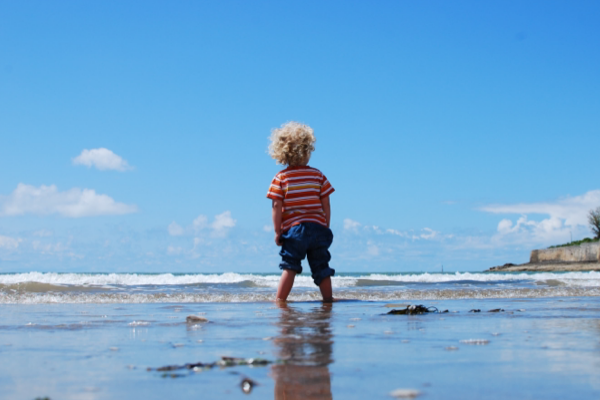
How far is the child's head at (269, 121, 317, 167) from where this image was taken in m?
5.64

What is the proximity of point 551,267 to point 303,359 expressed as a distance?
59995mm

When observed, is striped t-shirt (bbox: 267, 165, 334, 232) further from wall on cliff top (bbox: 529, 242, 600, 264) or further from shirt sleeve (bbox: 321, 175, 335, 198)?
wall on cliff top (bbox: 529, 242, 600, 264)

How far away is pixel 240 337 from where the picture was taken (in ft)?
10.1

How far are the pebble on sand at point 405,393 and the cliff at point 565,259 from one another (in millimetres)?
48787

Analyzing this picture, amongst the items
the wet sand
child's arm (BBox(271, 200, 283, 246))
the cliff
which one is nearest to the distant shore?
the cliff

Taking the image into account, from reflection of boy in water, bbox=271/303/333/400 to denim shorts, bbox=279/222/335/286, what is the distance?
1582 millimetres

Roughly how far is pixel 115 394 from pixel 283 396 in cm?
55

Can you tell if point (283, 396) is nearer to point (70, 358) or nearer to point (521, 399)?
point (521, 399)

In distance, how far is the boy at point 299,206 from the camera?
5.52m

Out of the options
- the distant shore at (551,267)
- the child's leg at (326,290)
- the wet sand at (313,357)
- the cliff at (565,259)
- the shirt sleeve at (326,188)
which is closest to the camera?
the wet sand at (313,357)

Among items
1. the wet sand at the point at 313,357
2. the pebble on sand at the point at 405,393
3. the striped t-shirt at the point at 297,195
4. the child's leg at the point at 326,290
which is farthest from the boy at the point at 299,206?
the pebble on sand at the point at 405,393

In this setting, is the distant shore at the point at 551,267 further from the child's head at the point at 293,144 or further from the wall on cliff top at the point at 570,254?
the child's head at the point at 293,144

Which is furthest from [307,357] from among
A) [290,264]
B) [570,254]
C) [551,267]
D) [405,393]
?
[570,254]

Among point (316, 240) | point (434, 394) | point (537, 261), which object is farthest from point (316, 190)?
point (537, 261)
